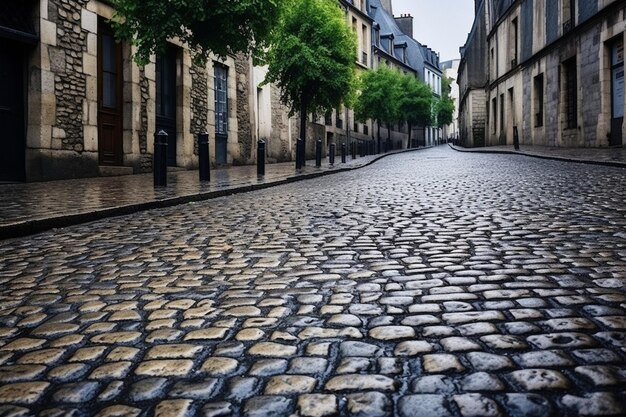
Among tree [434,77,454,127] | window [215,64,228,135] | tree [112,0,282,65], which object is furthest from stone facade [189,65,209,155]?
tree [434,77,454,127]

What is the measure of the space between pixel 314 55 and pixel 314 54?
0.03 m

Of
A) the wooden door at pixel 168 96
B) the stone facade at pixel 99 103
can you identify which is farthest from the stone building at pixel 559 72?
the wooden door at pixel 168 96

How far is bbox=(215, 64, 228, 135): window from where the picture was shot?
18.4m

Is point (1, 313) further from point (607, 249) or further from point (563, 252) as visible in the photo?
point (607, 249)

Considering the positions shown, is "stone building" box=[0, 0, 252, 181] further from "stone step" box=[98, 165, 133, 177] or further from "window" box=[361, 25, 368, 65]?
"window" box=[361, 25, 368, 65]

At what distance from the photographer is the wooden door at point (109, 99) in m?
12.7

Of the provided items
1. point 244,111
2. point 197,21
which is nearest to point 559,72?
point 244,111

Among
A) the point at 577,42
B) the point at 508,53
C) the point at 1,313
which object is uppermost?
the point at 508,53

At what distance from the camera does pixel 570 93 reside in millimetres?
21766

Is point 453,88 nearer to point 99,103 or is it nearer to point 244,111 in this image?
point 244,111

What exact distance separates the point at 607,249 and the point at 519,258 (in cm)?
67

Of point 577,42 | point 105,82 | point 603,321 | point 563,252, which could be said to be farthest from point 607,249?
point 577,42

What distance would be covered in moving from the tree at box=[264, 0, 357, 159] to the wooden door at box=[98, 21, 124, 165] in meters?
5.68

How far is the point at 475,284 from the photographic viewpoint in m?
2.95
